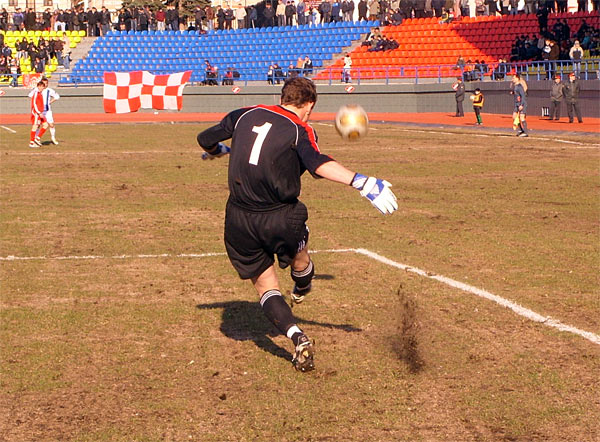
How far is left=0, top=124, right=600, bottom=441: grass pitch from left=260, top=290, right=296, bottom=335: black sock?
332 millimetres

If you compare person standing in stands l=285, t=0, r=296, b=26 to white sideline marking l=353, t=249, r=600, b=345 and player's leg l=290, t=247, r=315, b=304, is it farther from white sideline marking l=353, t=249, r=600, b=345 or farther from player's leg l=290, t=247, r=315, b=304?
player's leg l=290, t=247, r=315, b=304

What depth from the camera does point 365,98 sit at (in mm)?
48344

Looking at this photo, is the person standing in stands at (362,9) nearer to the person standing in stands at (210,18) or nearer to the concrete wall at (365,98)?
the concrete wall at (365,98)

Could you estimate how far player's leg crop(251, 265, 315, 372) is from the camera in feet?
21.2

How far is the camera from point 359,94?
48562mm

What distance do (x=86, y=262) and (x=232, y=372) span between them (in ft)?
15.2

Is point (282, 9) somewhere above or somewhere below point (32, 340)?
above

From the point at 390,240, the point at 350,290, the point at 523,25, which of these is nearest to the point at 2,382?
the point at 350,290

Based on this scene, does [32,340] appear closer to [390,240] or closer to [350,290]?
[350,290]

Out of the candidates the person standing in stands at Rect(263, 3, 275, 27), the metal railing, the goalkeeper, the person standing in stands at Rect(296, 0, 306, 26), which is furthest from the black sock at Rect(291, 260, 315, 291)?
the person standing in stands at Rect(263, 3, 275, 27)

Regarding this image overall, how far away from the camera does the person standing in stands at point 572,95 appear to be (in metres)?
36.7

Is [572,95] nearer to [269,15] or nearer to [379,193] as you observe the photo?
[269,15]

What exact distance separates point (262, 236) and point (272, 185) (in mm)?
389

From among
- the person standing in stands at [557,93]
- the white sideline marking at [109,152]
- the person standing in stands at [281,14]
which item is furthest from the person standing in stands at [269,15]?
the white sideline marking at [109,152]
